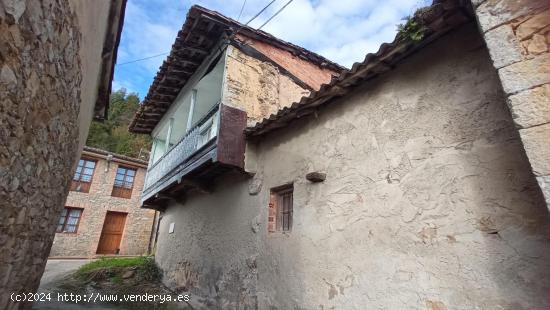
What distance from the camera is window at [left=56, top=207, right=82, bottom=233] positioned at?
13.9 metres

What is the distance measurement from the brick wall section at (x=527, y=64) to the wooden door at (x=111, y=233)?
1710 cm

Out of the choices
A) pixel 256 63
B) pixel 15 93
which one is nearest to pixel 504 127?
pixel 15 93

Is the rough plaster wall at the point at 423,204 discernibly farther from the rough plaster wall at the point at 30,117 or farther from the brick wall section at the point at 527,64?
the rough plaster wall at the point at 30,117

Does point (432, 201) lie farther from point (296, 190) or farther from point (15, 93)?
point (15, 93)

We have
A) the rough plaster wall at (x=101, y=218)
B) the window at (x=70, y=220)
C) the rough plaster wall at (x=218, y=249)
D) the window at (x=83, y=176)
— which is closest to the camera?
the rough plaster wall at (x=218, y=249)

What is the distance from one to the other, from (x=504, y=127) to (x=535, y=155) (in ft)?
2.62

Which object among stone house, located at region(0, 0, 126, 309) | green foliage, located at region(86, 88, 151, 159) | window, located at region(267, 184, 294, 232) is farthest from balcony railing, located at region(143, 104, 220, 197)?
green foliage, located at region(86, 88, 151, 159)

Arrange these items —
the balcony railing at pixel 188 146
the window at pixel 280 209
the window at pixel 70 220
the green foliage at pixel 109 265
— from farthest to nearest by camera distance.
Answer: the window at pixel 70 220
the green foliage at pixel 109 265
the balcony railing at pixel 188 146
the window at pixel 280 209

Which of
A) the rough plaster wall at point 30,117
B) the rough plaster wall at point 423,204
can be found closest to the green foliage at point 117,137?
the rough plaster wall at point 30,117

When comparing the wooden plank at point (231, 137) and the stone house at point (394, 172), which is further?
the wooden plank at point (231, 137)

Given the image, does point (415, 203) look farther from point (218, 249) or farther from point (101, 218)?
point (101, 218)

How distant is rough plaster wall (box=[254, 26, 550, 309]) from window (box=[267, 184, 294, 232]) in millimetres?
327

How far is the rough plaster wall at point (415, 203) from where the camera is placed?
2.11 m

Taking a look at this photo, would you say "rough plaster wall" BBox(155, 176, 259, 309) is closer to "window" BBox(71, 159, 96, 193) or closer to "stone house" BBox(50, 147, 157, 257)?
"stone house" BBox(50, 147, 157, 257)
